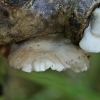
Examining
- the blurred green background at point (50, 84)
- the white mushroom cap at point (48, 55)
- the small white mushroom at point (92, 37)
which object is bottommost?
the blurred green background at point (50, 84)

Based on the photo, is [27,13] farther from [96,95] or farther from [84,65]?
[96,95]

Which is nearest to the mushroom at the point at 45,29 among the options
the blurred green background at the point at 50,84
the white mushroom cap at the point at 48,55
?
the white mushroom cap at the point at 48,55

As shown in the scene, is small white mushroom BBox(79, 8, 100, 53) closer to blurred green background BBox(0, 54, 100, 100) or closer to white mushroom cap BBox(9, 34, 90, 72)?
white mushroom cap BBox(9, 34, 90, 72)

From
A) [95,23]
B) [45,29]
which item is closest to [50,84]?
[45,29]

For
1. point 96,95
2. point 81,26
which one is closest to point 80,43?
point 81,26

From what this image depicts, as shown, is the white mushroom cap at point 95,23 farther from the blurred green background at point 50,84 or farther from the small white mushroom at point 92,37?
the blurred green background at point 50,84

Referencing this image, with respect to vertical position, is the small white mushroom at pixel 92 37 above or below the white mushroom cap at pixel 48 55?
above

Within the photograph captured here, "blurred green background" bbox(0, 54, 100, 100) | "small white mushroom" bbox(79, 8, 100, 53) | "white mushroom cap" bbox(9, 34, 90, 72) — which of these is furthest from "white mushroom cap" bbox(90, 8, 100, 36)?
"blurred green background" bbox(0, 54, 100, 100)
